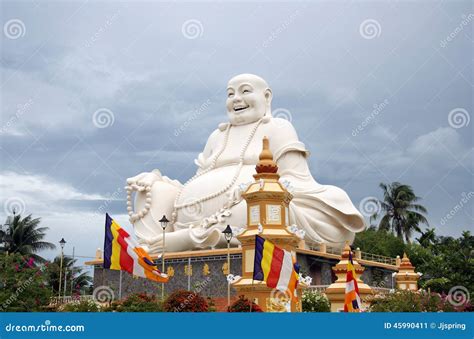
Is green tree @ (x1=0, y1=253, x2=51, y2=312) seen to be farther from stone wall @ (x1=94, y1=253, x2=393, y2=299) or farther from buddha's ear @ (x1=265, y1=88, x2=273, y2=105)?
buddha's ear @ (x1=265, y1=88, x2=273, y2=105)

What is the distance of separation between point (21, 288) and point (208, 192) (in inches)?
255

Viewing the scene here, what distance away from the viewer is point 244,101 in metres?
21.8

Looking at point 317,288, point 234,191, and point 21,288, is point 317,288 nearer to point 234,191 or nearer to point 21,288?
point 234,191

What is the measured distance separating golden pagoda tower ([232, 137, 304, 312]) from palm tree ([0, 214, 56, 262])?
58.5 ft

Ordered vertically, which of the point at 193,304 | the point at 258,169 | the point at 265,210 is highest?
the point at 258,169

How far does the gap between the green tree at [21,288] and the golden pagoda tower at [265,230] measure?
5.89 meters

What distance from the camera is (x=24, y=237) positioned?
2894cm

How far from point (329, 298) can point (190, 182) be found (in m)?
7.00

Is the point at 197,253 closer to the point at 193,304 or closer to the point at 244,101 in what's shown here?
the point at 244,101

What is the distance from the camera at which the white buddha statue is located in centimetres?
1920

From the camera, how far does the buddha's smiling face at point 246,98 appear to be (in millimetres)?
21828


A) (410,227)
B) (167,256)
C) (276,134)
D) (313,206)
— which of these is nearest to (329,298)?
(313,206)

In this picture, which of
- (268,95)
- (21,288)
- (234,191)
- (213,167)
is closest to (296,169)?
(234,191)

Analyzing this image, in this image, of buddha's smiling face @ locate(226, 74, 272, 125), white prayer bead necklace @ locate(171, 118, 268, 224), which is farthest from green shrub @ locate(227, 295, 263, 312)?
buddha's smiling face @ locate(226, 74, 272, 125)
